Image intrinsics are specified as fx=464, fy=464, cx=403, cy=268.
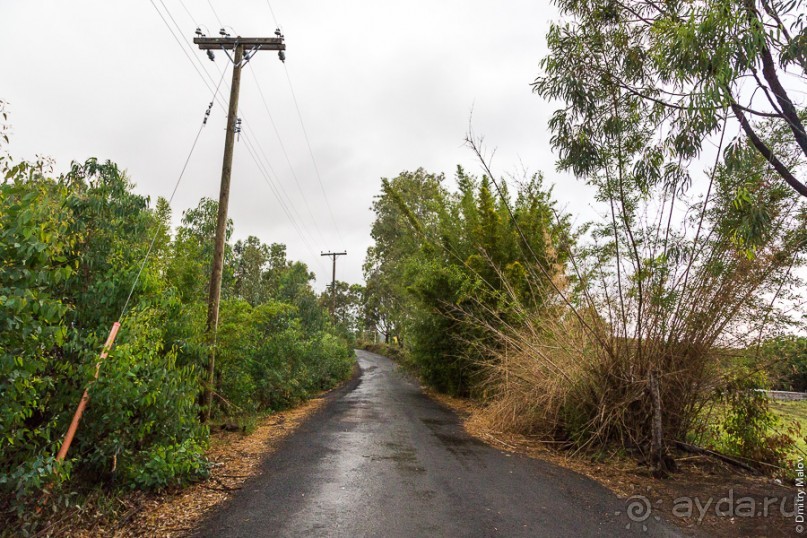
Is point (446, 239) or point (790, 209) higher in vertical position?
point (446, 239)

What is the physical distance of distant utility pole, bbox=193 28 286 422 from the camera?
8.92 meters

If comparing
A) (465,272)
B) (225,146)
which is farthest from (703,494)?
(225,146)

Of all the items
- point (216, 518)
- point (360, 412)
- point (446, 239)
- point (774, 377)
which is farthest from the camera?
point (446, 239)

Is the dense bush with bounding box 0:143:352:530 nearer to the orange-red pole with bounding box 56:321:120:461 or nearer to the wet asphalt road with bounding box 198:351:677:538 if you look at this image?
the orange-red pole with bounding box 56:321:120:461

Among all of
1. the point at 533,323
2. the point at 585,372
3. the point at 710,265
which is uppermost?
the point at 710,265

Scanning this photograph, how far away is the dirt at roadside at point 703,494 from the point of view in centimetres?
479

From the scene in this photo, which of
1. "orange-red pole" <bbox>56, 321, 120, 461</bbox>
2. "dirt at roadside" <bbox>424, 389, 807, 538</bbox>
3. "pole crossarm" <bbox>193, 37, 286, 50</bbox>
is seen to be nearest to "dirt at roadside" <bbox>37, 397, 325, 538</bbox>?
"orange-red pole" <bbox>56, 321, 120, 461</bbox>

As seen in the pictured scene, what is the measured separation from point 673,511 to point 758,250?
146 inches

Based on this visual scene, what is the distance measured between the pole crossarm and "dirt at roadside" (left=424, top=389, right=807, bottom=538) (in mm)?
9732

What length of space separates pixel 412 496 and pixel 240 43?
970 centimetres

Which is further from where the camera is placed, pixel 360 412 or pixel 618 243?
pixel 360 412

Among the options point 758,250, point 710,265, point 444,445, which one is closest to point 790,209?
point 758,250

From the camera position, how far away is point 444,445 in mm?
8305

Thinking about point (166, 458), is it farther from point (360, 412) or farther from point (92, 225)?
point (360, 412)
